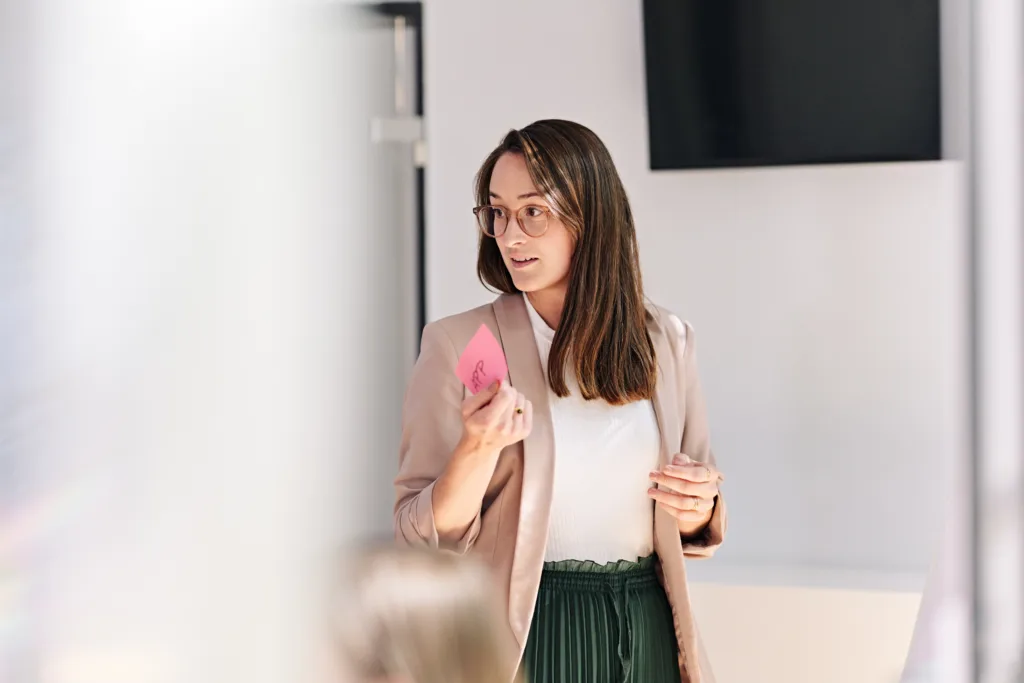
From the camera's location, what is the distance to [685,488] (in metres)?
0.98

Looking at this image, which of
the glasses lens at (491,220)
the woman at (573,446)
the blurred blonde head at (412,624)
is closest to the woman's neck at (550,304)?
the woman at (573,446)

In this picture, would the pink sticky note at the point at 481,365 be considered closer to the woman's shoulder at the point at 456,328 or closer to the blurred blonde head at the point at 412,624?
the woman's shoulder at the point at 456,328

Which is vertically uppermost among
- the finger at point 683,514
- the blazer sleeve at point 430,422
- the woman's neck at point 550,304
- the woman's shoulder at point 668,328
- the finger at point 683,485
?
the woman's neck at point 550,304

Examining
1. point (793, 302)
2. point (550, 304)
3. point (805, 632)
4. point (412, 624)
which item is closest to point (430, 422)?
point (550, 304)

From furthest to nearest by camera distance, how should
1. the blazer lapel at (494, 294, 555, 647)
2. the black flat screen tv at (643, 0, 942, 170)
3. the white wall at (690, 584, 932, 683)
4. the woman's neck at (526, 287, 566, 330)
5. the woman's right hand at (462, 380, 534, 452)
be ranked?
the black flat screen tv at (643, 0, 942, 170) < the white wall at (690, 584, 932, 683) < the woman's neck at (526, 287, 566, 330) < the blazer lapel at (494, 294, 555, 647) < the woman's right hand at (462, 380, 534, 452)

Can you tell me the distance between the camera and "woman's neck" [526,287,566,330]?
42.8 inches

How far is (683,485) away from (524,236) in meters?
0.31

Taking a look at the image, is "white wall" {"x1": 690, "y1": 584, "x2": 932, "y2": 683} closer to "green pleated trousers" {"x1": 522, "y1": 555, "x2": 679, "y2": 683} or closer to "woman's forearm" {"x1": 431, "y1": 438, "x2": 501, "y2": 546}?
"green pleated trousers" {"x1": 522, "y1": 555, "x2": 679, "y2": 683}

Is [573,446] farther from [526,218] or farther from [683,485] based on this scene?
[526,218]

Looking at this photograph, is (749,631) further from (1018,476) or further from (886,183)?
(1018,476)

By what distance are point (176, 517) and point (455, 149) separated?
1691mm

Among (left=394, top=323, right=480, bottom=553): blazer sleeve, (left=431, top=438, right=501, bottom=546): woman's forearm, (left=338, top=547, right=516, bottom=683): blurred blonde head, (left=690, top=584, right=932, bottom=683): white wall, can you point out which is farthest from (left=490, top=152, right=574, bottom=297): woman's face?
(left=690, top=584, right=932, bottom=683): white wall

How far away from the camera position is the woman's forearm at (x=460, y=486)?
88cm

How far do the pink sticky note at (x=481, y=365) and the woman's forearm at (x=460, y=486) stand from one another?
2.3 inches
